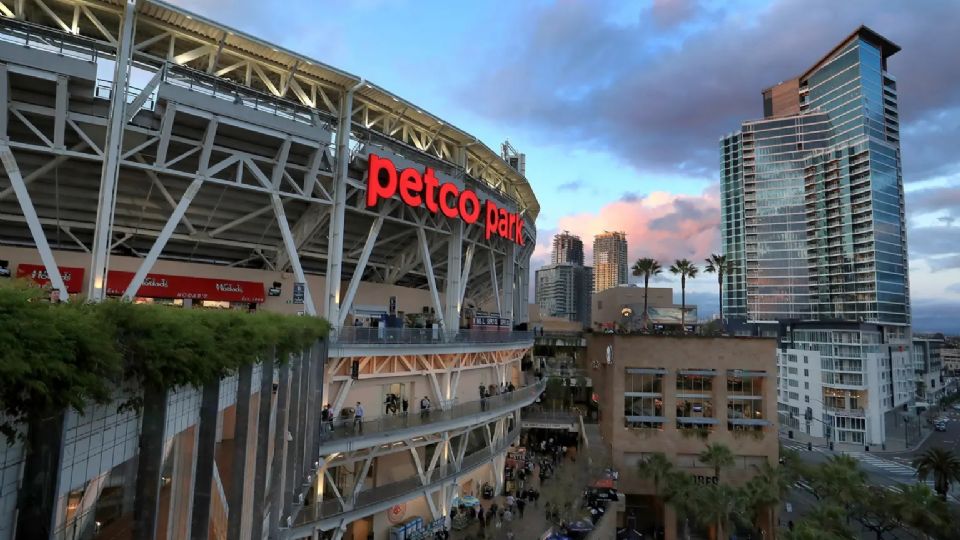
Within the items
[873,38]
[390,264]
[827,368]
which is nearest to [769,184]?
[873,38]

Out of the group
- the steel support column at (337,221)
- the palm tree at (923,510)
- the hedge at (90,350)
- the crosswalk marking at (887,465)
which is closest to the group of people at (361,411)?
the steel support column at (337,221)

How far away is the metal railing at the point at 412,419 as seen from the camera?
22.4 meters

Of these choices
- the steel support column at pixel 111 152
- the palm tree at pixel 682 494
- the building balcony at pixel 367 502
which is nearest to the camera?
the steel support column at pixel 111 152

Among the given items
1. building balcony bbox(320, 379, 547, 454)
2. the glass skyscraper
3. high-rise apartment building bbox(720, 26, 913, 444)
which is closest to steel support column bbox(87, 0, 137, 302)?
building balcony bbox(320, 379, 547, 454)

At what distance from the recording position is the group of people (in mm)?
22047

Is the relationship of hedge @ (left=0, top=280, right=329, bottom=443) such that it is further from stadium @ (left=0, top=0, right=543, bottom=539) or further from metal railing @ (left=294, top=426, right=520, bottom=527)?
metal railing @ (left=294, top=426, right=520, bottom=527)

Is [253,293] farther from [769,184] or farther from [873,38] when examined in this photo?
[873,38]

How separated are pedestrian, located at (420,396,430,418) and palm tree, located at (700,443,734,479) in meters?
26.8

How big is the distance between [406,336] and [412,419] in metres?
4.04

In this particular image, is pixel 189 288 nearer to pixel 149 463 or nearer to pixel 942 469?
pixel 149 463

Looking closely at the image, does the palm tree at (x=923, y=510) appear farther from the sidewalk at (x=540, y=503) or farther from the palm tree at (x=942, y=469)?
the sidewalk at (x=540, y=503)

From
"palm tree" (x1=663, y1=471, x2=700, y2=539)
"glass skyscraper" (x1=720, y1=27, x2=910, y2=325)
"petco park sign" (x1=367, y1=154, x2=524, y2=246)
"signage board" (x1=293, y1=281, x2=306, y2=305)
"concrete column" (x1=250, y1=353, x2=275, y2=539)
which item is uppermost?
"glass skyscraper" (x1=720, y1=27, x2=910, y2=325)

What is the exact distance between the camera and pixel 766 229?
12369 cm

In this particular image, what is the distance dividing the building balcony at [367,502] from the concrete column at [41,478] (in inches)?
629
